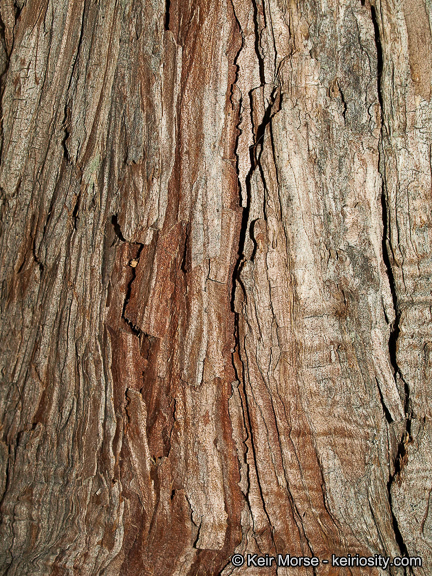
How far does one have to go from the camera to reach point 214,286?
1.31m

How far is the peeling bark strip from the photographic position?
1.22 metres

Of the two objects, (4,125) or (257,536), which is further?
(4,125)

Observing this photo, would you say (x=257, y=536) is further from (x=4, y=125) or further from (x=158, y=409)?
(x=4, y=125)

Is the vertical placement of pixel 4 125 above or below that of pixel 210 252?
above

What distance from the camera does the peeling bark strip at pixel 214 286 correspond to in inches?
48.2

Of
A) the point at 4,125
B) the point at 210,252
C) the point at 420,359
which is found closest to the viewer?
the point at 420,359

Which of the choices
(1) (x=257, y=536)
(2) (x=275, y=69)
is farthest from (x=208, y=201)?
(1) (x=257, y=536)

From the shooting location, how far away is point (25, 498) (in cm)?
131

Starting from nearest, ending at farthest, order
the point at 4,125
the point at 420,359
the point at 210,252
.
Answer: the point at 420,359 → the point at 210,252 → the point at 4,125

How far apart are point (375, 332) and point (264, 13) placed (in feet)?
2.91

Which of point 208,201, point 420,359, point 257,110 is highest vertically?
point 257,110

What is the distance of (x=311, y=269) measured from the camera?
49.1 inches

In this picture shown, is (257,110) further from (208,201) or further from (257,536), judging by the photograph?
(257,536)

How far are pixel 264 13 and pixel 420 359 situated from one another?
0.99 meters
